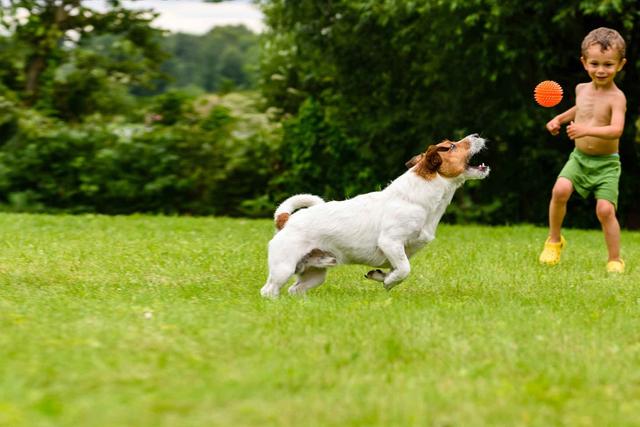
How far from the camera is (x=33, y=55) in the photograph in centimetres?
1925

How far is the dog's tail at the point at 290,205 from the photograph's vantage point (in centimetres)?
735

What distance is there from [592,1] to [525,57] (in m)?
2.35

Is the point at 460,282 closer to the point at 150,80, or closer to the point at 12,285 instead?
the point at 12,285

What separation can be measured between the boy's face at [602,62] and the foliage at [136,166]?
965 cm

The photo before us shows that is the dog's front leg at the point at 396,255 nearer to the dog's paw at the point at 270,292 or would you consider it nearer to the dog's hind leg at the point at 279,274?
the dog's hind leg at the point at 279,274

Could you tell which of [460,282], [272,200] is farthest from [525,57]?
[460,282]

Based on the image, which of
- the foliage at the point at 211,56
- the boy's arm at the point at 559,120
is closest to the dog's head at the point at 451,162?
the boy's arm at the point at 559,120

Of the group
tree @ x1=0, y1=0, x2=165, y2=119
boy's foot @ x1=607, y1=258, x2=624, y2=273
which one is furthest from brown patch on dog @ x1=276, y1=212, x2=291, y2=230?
tree @ x1=0, y1=0, x2=165, y2=119

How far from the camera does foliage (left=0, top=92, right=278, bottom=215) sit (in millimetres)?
17578

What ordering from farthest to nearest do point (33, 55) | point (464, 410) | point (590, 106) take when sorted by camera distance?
point (33, 55) < point (590, 106) < point (464, 410)

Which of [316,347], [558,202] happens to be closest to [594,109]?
[558,202]

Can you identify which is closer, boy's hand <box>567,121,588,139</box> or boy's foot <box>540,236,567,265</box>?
boy's hand <box>567,121,588,139</box>

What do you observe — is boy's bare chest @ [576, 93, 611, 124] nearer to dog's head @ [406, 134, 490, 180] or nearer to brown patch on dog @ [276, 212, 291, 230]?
dog's head @ [406, 134, 490, 180]

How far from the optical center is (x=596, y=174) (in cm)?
927
